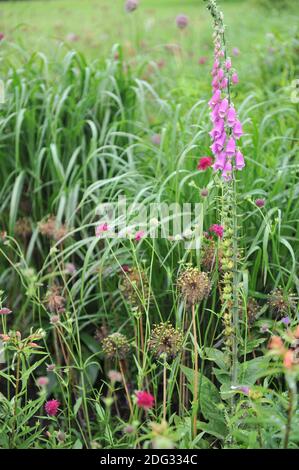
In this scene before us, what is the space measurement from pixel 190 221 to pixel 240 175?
35cm

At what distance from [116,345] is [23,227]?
2.89 ft

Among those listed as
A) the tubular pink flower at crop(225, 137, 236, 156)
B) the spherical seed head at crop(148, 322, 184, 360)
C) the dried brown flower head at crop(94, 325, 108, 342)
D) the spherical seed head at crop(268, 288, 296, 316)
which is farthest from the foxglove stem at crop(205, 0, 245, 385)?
the dried brown flower head at crop(94, 325, 108, 342)

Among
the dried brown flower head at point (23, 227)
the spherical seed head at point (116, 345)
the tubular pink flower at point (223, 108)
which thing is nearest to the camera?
the tubular pink flower at point (223, 108)

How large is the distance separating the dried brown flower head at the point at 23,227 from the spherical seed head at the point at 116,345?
30.5 inches

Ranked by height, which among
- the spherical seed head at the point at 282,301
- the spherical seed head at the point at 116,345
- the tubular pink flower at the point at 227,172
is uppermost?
the tubular pink flower at the point at 227,172

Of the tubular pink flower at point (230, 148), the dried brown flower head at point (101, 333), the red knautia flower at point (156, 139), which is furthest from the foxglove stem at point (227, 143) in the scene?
the red knautia flower at point (156, 139)

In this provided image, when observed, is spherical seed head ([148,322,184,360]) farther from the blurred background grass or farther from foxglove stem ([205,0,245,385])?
the blurred background grass

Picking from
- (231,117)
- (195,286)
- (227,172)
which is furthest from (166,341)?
(231,117)

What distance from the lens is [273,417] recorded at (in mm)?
1498

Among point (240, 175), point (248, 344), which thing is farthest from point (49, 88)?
point (248, 344)

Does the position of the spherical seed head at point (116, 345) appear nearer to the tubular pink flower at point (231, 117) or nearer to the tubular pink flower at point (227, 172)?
the tubular pink flower at point (227, 172)

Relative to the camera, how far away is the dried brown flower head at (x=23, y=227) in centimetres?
266
